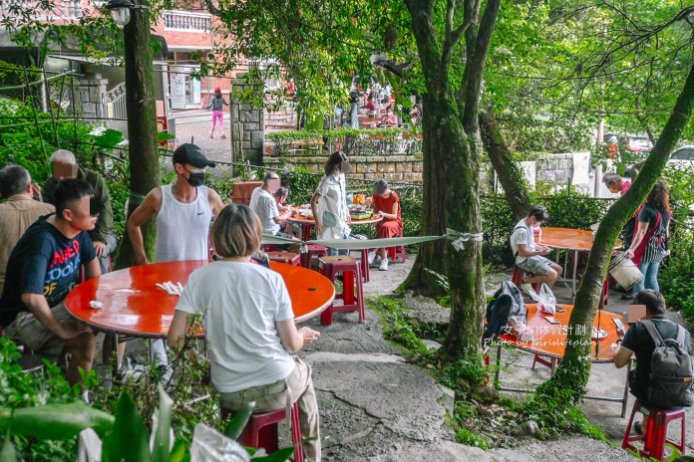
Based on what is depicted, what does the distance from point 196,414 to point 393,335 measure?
4.21m

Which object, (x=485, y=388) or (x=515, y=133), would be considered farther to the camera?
(x=515, y=133)

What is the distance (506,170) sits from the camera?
12.4 m

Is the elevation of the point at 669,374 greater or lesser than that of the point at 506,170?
lesser

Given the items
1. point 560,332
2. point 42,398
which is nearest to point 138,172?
point 560,332

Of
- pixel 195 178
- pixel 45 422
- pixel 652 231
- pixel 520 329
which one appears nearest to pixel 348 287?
pixel 520 329

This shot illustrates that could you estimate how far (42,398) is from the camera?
2.35 meters

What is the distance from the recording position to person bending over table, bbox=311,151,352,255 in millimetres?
8219

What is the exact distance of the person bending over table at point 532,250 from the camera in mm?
8620

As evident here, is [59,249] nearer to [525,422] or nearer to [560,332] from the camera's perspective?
[525,422]

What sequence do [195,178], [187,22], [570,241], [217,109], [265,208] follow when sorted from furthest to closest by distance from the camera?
1. [187,22]
2. [217,109]
3. [570,241]
4. [265,208]
5. [195,178]

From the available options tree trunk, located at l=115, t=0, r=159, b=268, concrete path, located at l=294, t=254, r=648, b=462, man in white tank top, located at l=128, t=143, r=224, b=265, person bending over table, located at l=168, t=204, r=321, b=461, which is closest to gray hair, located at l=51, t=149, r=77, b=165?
tree trunk, located at l=115, t=0, r=159, b=268

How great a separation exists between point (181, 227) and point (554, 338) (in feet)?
11.2

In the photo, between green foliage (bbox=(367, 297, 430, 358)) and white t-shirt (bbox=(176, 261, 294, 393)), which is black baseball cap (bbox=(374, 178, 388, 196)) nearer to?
green foliage (bbox=(367, 297, 430, 358))

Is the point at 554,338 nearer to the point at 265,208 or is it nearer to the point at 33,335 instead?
the point at 265,208
